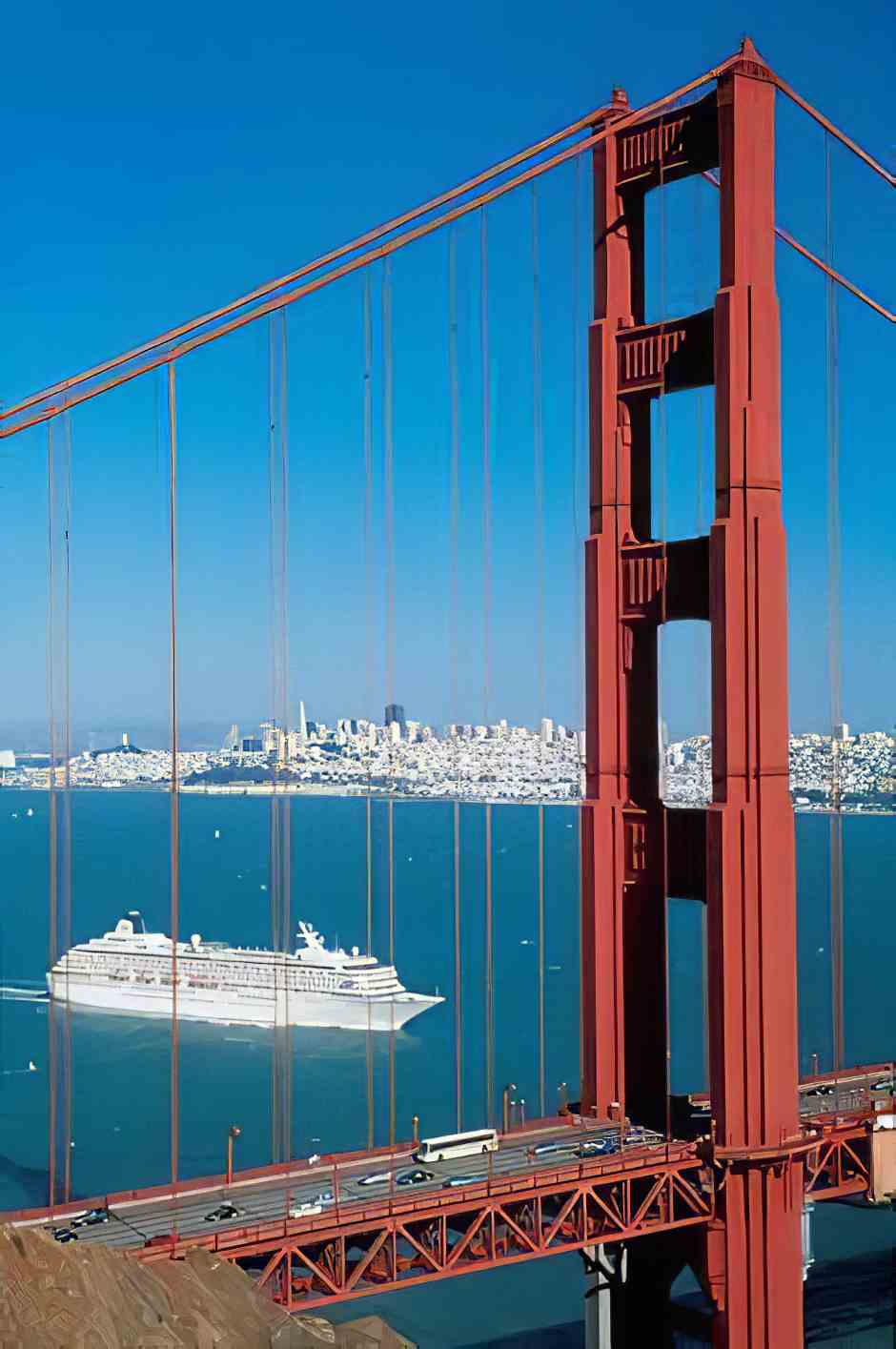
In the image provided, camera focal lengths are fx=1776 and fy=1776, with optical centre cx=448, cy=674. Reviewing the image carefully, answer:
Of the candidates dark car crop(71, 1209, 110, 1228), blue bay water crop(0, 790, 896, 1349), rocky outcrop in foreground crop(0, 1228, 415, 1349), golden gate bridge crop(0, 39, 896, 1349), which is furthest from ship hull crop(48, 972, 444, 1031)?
rocky outcrop in foreground crop(0, 1228, 415, 1349)

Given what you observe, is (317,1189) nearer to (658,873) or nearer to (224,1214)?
(224,1214)

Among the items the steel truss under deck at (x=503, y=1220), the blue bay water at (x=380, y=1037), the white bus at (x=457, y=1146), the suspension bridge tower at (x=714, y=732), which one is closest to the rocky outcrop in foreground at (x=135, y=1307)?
the steel truss under deck at (x=503, y=1220)

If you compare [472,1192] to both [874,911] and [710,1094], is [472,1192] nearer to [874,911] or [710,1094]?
[710,1094]

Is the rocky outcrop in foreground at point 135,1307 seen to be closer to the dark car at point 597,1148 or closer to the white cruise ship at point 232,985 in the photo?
the dark car at point 597,1148

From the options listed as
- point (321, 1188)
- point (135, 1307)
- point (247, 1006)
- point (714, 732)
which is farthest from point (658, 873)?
point (247, 1006)

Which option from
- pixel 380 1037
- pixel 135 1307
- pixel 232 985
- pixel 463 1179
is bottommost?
pixel 380 1037

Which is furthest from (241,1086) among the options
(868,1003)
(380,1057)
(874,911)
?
(874,911)
